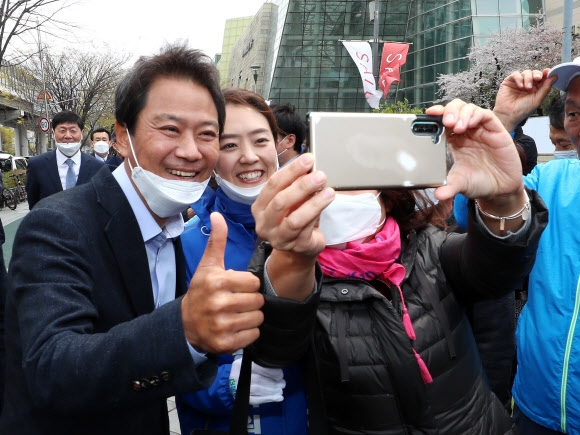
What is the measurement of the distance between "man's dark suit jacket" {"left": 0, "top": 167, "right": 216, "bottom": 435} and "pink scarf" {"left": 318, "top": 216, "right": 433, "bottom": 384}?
54 cm

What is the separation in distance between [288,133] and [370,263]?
124 inches

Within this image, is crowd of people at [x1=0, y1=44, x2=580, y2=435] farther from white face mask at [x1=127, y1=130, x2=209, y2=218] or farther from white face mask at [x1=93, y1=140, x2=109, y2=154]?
white face mask at [x1=93, y1=140, x2=109, y2=154]

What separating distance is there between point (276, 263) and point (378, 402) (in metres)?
0.59

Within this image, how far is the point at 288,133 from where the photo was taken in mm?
4652

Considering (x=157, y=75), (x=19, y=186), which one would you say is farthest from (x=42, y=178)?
(x=19, y=186)

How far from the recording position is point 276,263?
1.36m

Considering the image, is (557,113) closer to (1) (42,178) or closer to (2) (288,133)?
(2) (288,133)

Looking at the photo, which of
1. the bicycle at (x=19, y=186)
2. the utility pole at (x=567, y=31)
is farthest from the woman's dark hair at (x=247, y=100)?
the bicycle at (x=19, y=186)

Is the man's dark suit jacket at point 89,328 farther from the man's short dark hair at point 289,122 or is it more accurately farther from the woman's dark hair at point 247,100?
the man's short dark hair at point 289,122

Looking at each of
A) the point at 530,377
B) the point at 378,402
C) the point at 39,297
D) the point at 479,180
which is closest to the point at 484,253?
the point at 479,180

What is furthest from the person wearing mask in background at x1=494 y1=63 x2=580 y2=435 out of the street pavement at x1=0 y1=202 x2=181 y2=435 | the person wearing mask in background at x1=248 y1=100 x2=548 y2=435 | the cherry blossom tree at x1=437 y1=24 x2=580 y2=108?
the cherry blossom tree at x1=437 y1=24 x2=580 y2=108

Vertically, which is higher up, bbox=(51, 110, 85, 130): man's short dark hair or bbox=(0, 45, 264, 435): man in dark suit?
bbox=(51, 110, 85, 130): man's short dark hair

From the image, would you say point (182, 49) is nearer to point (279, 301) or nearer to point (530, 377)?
point (279, 301)

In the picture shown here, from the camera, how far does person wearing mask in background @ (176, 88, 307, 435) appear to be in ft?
6.15
